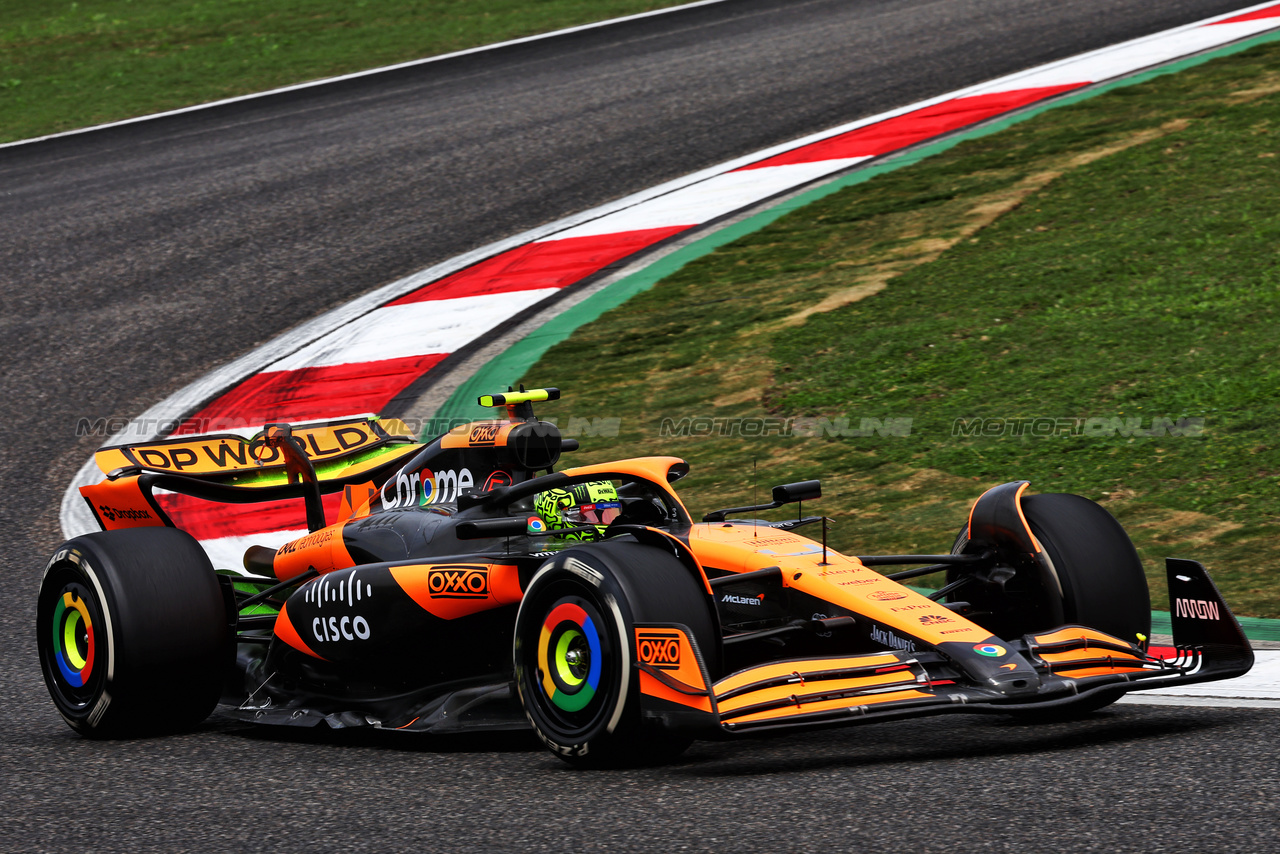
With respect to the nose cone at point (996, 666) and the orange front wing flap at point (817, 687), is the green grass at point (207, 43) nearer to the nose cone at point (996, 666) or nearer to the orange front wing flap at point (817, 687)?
the orange front wing flap at point (817, 687)

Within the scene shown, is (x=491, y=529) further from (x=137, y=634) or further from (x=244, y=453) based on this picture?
(x=244, y=453)

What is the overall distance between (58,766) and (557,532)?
1733 mm

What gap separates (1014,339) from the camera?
9.04 m

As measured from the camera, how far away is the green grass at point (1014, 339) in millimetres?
7332

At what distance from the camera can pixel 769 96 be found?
51.5 feet

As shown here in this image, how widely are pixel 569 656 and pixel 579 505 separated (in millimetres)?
987

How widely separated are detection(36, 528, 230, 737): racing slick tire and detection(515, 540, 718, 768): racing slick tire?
1412mm

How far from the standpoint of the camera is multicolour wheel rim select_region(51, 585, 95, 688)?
17.9ft

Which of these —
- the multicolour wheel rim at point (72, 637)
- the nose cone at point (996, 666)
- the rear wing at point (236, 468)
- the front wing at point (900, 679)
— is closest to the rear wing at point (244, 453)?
the rear wing at point (236, 468)

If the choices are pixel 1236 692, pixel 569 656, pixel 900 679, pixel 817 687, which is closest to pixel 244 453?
pixel 569 656

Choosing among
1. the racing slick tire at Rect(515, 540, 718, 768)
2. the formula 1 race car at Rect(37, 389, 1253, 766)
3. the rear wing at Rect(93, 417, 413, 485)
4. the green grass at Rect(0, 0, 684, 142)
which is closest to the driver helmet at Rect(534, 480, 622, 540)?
the formula 1 race car at Rect(37, 389, 1253, 766)

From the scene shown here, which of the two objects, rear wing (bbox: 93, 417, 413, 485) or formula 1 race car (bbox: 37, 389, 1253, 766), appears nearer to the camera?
formula 1 race car (bbox: 37, 389, 1253, 766)

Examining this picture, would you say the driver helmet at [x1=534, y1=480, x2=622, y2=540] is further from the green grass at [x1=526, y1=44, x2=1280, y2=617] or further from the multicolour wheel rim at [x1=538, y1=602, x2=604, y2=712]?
the green grass at [x1=526, y1=44, x2=1280, y2=617]

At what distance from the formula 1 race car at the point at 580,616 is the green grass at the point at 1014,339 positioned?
1.31 metres
